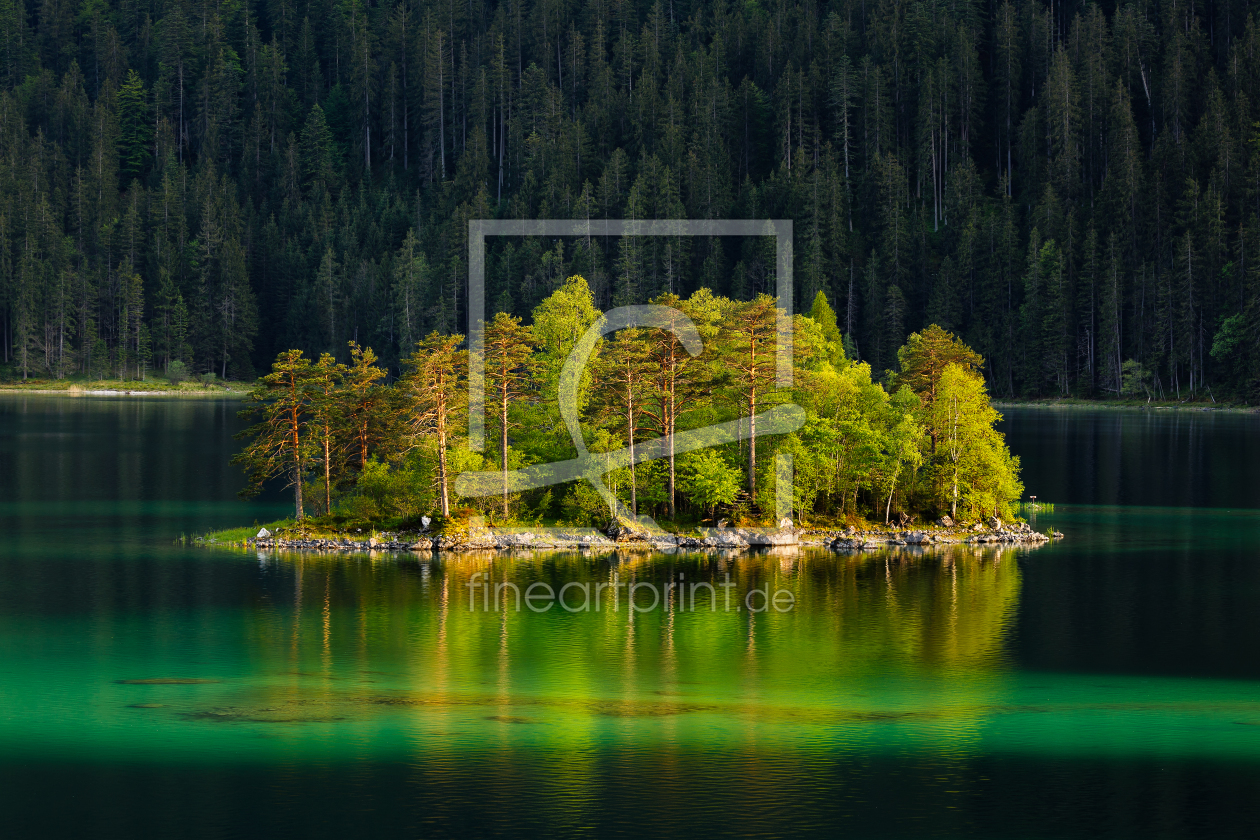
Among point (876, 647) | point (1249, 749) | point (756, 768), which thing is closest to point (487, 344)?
point (876, 647)

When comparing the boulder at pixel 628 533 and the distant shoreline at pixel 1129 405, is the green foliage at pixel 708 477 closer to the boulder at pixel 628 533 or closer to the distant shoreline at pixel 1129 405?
the boulder at pixel 628 533

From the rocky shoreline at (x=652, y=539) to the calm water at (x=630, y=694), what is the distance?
2.67m

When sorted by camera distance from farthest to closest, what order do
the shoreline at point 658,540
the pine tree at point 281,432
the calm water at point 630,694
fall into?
the pine tree at point 281,432 → the shoreline at point 658,540 → the calm water at point 630,694

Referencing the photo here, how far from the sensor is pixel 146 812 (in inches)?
1432

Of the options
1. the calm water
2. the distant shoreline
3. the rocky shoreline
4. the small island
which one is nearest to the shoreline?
the rocky shoreline

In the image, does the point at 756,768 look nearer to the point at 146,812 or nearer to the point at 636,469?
the point at 146,812

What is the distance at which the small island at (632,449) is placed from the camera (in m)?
78.6

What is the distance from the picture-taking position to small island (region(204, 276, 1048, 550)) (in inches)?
3093

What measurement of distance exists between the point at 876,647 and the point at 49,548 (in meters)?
49.0

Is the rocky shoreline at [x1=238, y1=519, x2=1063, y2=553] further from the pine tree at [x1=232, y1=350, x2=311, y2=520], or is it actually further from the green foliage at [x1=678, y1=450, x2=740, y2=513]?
the pine tree at [x1=232, y1=350, x2=311, y2=520]

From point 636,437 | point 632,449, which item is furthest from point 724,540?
point 636,437

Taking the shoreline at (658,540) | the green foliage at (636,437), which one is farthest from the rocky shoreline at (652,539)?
the green foliage at (636,437)

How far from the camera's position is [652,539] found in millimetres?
79812

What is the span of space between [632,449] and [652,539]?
219 inches
